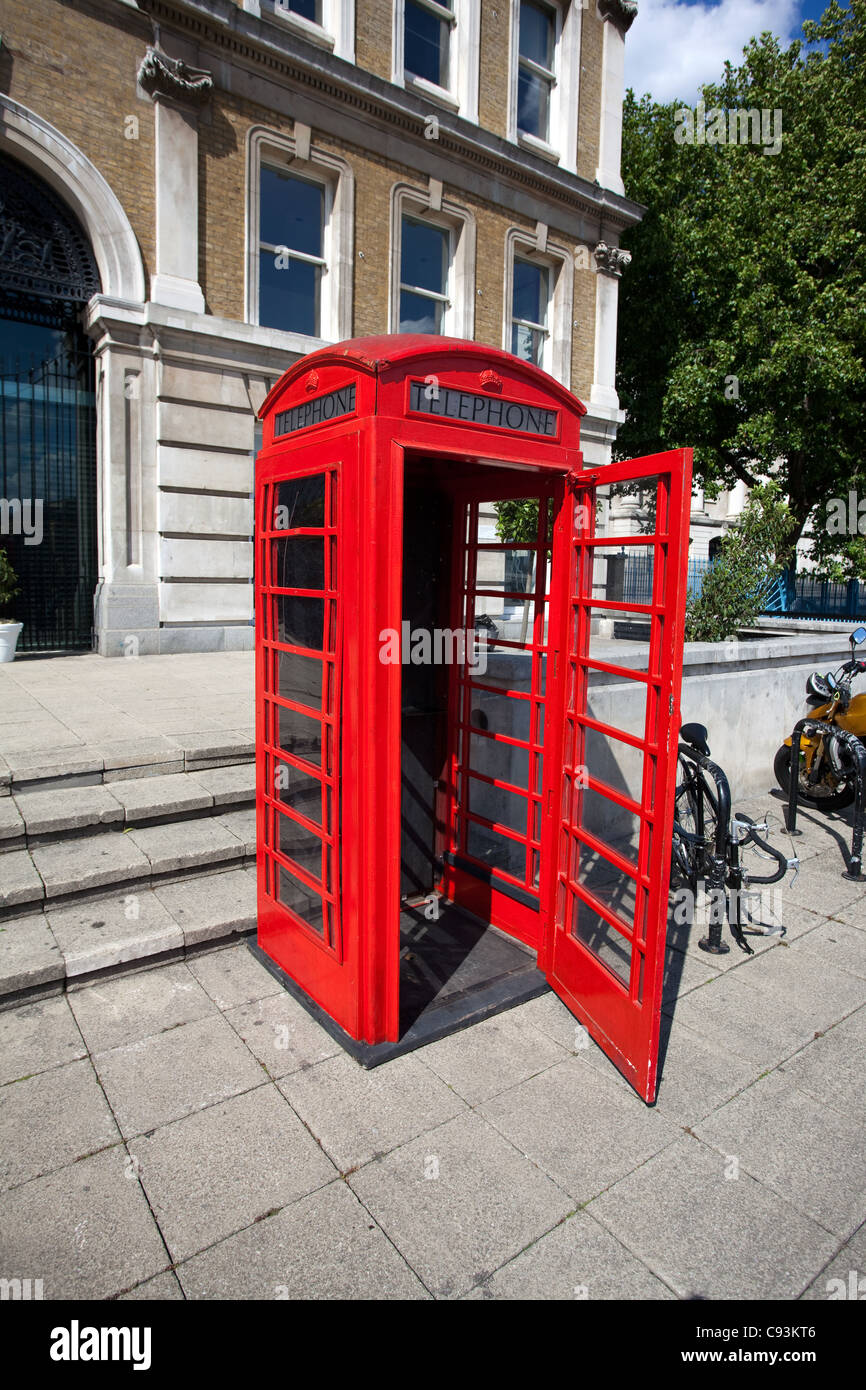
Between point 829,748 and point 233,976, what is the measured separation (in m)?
5.12

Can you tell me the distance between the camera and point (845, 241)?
57.7 feet

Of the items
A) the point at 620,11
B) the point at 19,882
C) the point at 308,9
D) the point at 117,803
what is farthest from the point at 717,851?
the point at 620,11

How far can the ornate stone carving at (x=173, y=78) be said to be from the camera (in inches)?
392

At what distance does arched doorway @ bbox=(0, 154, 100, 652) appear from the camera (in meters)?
10.0

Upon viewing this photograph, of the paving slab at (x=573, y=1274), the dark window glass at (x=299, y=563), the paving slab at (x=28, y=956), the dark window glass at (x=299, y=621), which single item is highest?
the dark window glass at (x=299, y=563)

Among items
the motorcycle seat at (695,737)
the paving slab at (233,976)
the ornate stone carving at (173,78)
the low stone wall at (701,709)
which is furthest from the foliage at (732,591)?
the ornate stone carving at (173,78)

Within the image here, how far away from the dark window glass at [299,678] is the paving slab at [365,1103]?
5.07 ft

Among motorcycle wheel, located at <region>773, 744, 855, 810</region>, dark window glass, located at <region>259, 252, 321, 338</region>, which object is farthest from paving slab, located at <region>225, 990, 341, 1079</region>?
dark window glass, located at <region>259, 252, 321, 338</region>

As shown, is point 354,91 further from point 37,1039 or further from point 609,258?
point 37,1039

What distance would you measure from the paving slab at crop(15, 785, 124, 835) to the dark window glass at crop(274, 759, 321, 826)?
1.43m

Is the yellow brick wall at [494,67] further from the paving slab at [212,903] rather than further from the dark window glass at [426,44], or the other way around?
the paving slab at [212,903]

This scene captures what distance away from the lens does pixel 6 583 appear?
33.1 ft

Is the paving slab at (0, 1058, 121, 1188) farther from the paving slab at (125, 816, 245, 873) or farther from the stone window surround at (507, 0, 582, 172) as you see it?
the stone window surround at (507, 0, 582, 172)

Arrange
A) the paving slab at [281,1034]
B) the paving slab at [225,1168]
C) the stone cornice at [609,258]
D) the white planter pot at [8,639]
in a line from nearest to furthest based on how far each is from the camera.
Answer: the paving slab at [225,1168], the paving slab at [281,1034], the white planter pot at [8,639], the stone cornice at [609,258]
